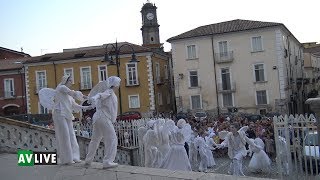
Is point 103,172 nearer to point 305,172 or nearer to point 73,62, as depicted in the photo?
point 305,172

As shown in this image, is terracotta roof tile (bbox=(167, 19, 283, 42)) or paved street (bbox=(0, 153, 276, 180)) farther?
terracotta roof tile (bbox=(167, 19, 283, 42))

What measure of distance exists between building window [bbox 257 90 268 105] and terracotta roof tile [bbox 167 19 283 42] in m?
6.01

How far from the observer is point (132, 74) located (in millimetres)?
40625

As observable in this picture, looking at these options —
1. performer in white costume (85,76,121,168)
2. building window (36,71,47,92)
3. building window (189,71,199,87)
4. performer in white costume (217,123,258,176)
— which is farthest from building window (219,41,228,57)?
performer in white costume (85,76,121,168)

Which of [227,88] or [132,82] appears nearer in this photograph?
[227,88]

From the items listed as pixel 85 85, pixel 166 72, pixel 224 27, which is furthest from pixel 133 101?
pixel 224 27

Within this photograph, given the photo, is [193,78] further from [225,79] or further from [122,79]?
[122,79]

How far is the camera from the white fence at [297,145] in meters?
8.23

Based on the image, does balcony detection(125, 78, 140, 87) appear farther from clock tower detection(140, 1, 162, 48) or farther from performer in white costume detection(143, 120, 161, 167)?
performer in white costume detection(143, 120, 161, 167)

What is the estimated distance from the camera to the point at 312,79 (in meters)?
62.1

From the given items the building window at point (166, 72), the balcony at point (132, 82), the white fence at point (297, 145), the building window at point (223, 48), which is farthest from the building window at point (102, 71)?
the white fence at point (297, 145)

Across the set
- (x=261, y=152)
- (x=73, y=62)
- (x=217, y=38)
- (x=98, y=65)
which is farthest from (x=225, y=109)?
(x=261, y=152)

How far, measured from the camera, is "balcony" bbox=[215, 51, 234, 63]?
3931 cm

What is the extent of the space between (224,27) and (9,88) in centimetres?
2355
